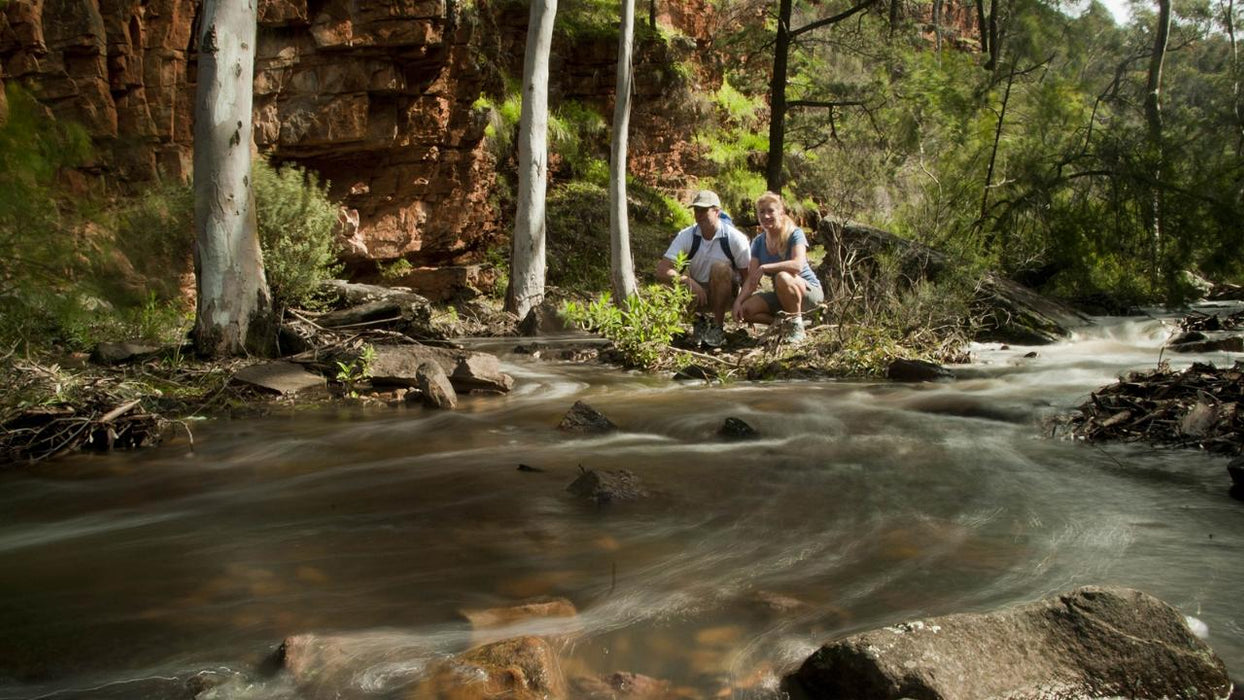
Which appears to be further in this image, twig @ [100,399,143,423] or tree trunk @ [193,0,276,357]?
tree trunk @ [193,0,276,357]

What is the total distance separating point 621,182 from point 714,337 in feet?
17.4

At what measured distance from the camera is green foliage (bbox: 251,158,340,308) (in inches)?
444

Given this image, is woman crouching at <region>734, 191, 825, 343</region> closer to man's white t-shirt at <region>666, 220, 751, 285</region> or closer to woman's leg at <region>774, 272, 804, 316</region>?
woman's leg at <region>774, 272, 804, 316</region>

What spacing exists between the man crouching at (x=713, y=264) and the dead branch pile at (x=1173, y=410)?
4.48 meters

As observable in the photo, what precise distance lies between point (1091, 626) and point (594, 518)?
2.30 metres

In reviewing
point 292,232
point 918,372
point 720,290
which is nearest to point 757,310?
point 720,290

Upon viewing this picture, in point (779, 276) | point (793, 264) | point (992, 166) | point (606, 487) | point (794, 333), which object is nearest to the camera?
point (606, 487)

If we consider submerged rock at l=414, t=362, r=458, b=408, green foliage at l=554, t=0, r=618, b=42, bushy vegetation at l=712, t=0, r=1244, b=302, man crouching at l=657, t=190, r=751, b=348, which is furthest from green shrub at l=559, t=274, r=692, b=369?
green foliage at l=554, t=0, r=618, b=42

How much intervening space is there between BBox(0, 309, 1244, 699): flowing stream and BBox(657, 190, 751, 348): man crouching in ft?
11.5

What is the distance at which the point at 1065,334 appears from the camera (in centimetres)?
1127

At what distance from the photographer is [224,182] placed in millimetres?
9000

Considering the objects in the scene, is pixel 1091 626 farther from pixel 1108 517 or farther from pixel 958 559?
pixel 1108 517

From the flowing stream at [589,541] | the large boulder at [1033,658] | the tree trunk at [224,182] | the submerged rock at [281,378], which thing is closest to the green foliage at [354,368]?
the submerged rock at [281,378]

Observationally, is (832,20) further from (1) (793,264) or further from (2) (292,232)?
(2) (292,232)
